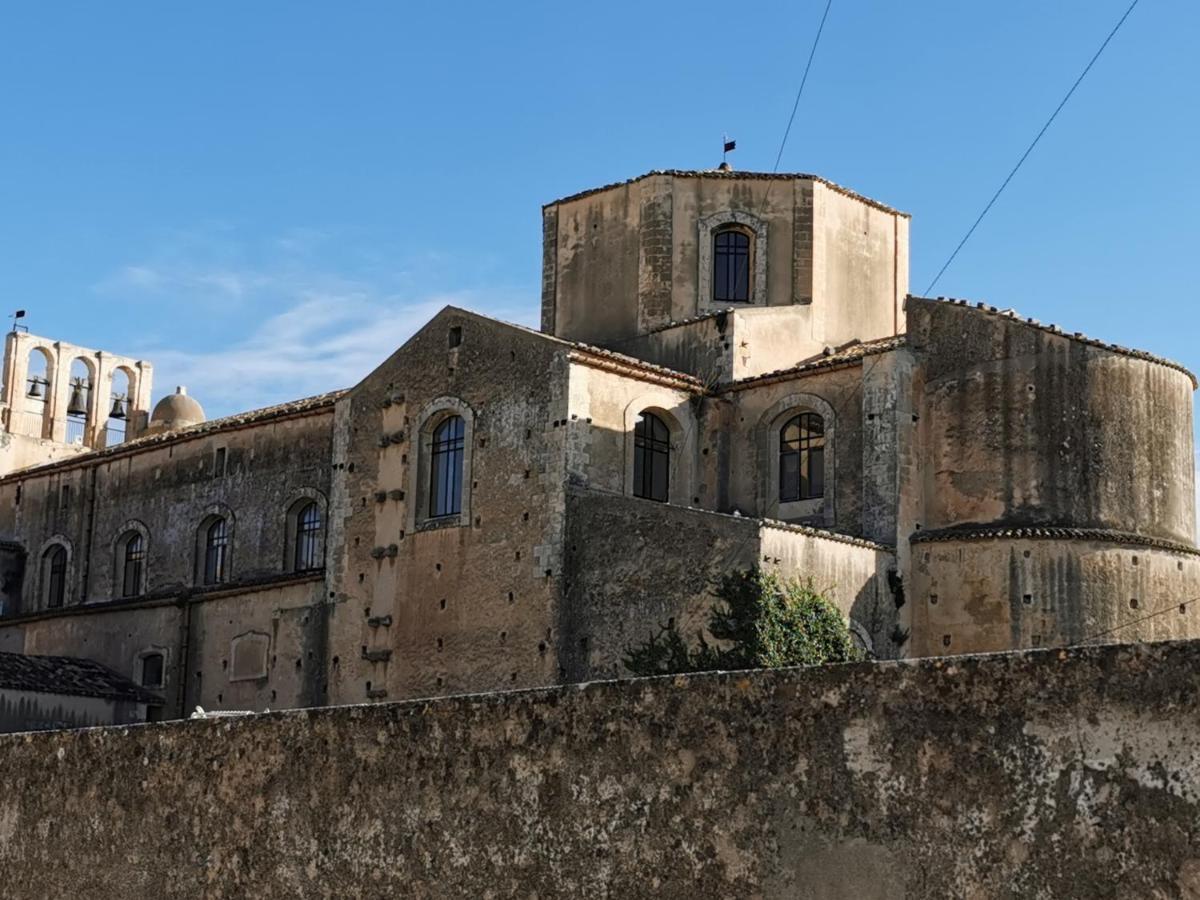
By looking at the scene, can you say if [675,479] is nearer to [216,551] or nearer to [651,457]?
[651,457]

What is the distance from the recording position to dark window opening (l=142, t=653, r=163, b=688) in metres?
34.3

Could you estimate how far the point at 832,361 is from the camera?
91.9 ft

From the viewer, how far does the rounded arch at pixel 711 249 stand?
31562 millimetres

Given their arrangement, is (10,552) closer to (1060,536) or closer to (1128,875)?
(1060,536)

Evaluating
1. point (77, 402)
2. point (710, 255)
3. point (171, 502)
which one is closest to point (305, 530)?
point (171, 502)

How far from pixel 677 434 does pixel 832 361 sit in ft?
9.83

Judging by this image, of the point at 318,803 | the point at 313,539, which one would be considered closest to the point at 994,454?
the point at 313,539

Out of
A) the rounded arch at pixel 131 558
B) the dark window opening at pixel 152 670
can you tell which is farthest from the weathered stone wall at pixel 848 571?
the rounded arch at pixel 131 558

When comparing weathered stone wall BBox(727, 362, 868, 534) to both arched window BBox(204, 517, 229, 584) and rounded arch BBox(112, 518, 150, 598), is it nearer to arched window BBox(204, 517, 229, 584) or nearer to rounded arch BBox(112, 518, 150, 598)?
arched window BBox(204, 517, 229, 584)

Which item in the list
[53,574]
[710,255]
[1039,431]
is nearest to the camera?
[1039,431]

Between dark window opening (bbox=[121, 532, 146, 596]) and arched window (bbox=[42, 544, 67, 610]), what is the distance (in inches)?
103

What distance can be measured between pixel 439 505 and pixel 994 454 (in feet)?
29.8

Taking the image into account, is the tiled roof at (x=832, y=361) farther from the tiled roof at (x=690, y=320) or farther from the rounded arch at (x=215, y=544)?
the rounded arch at (x=215, y=544)

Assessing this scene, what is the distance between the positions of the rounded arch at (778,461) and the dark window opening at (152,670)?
41.8 ft
